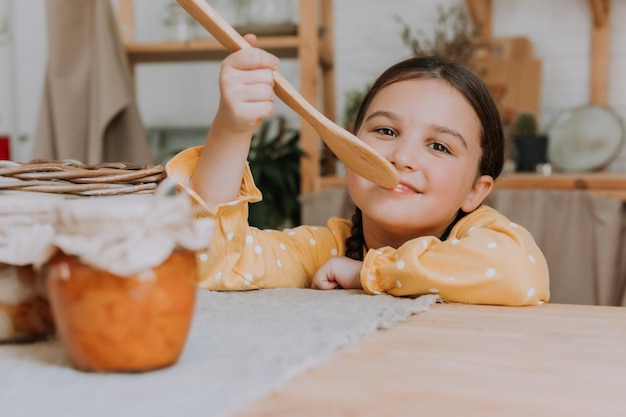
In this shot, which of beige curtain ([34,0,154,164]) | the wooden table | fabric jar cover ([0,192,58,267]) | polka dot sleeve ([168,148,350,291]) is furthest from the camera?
beige curtain ([34,0,154,164])

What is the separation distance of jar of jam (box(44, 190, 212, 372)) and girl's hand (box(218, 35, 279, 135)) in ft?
1.10

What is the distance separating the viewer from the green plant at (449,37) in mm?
2232

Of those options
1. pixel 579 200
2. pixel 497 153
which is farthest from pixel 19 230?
pixel 579 200

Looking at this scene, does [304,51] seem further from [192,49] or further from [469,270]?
[469,270]

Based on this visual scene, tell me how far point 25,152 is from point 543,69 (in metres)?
2.20

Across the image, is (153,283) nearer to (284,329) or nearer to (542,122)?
(284,329)

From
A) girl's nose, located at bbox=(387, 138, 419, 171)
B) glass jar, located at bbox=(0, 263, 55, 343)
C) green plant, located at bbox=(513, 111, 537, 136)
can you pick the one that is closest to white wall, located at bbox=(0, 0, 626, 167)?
green plant, located at bbox=(513, 111, 537, 136)

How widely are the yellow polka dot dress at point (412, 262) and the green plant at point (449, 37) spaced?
46.3 inches

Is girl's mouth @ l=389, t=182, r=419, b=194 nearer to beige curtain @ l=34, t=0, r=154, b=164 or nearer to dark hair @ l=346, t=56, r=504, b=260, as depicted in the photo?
dark hair @ l=346, t=56, r=504, b=260

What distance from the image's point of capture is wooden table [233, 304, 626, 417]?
0.39m

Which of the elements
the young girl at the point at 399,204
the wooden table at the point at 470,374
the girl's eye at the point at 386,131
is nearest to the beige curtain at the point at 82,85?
the young girl at the point at 399,204

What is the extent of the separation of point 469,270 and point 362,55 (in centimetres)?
204

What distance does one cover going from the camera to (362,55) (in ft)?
9.06

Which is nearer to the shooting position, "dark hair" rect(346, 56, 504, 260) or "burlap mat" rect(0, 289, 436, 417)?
"burlap mat" rect(0, 289, 436, 417)
